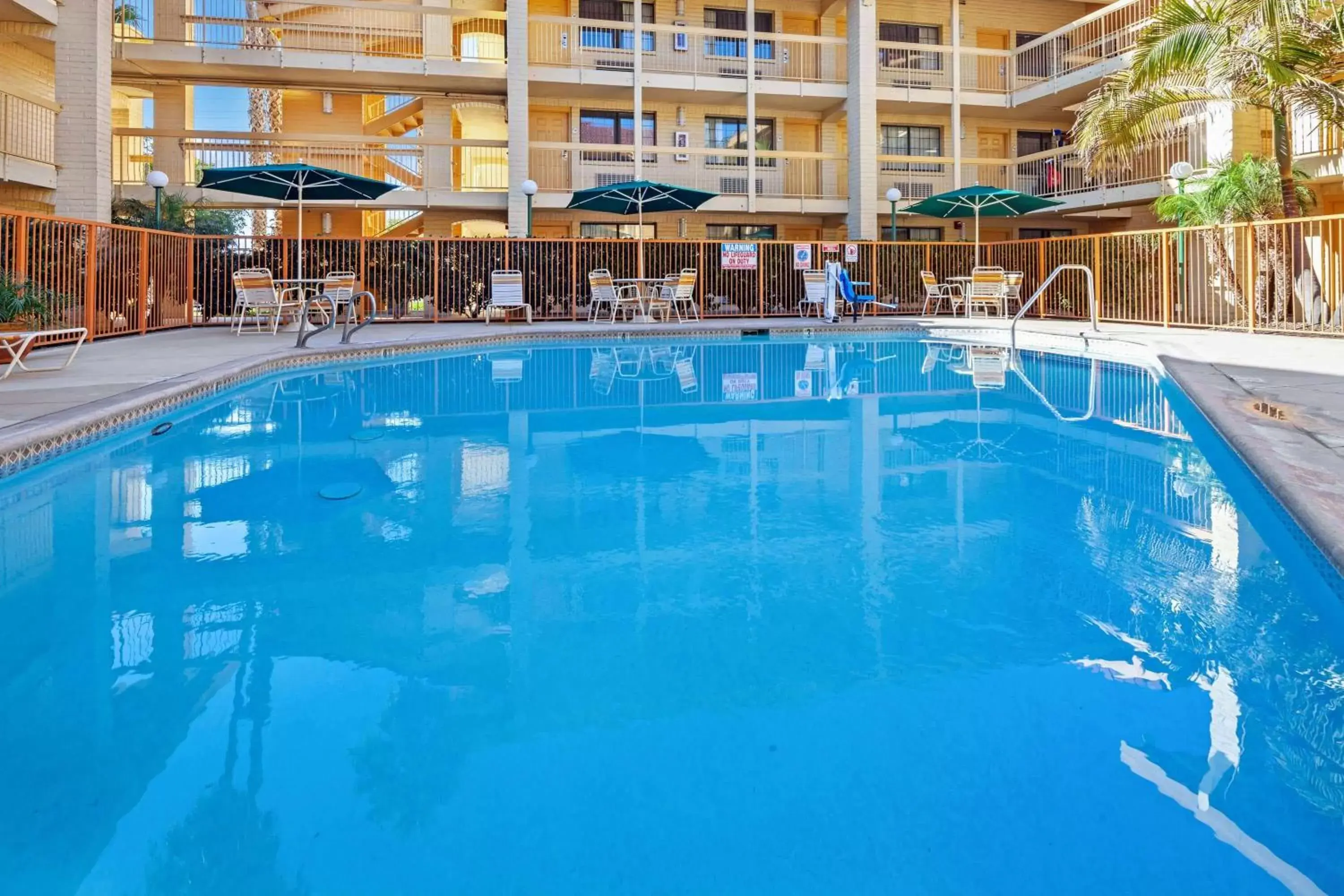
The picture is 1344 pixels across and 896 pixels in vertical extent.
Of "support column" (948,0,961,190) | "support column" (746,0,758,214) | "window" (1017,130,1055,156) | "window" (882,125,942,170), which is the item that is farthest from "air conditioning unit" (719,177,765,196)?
"window" (1017,130,1055,156)

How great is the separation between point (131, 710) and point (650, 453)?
3.91 meters

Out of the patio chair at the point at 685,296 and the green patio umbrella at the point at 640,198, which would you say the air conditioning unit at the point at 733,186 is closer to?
the green patio umbrella at the point at 640,198

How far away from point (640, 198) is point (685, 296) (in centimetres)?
210

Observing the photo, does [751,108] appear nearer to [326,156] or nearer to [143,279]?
[326,156]

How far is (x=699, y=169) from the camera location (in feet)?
77.5

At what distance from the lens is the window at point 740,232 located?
24906 millimetres

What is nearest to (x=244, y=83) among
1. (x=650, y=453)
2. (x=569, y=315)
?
(x=569, y=315)

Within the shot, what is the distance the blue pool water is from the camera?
1.80 metres

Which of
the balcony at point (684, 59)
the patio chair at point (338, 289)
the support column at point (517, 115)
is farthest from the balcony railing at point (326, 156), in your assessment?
the patio chair at point (338, 289)

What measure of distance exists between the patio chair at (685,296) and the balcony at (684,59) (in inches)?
227

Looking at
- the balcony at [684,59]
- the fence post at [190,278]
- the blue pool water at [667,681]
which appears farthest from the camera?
the balcony at [684,59]

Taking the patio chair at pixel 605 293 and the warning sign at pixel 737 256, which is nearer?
the patio chair at pixel 605 293

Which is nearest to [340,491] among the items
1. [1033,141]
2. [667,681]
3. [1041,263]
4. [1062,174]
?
[667,681]

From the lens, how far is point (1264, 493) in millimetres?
4312
